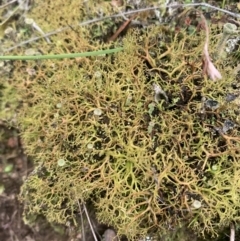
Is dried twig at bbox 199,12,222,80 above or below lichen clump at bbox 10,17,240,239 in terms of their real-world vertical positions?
above

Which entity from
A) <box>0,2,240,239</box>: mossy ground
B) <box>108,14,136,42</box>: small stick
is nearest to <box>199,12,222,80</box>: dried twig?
<box>0,2,240,239</box>: mossy ground

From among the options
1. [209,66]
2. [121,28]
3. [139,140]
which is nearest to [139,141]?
[139,140]

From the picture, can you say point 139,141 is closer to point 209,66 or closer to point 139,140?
point 139,140

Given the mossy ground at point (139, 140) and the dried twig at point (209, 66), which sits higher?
the dried twig at point (209, 66)

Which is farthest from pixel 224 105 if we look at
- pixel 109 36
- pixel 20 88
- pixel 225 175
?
pixel 20 88

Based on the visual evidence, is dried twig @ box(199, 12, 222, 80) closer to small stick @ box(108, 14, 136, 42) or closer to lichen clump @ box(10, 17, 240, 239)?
lichen clump @ box(10, 17, 240, 239)

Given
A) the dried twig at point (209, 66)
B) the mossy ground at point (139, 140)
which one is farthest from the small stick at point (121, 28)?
the dried twig at point (209, 66)

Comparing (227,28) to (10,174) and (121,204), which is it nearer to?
(121,204)

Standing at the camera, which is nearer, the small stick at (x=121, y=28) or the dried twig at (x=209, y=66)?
the dried twig at (x=209, y=66)

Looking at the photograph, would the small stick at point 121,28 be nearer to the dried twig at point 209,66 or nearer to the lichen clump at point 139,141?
the lichen clump at point 139,141
